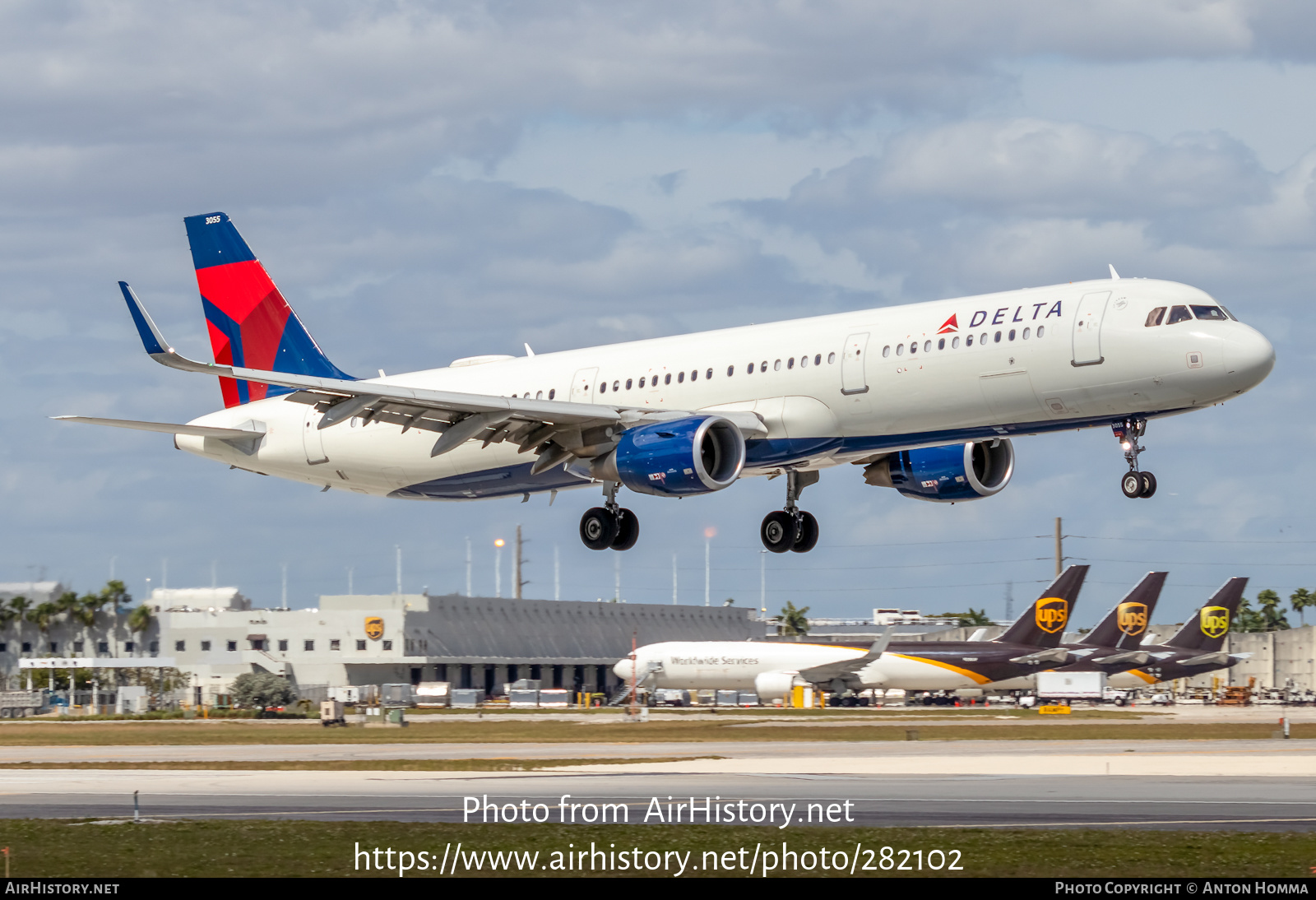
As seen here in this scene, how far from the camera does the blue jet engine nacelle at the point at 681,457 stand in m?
41.3

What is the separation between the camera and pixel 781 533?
48375mm

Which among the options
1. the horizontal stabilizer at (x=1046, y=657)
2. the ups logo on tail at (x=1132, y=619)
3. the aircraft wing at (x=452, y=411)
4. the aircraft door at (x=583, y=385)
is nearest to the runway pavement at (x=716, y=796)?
the aircraft wing at (x=452, y=411)

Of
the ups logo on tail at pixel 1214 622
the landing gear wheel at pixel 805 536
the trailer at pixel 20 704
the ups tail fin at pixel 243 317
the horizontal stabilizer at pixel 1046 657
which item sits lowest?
the trailer at pixel 20 704

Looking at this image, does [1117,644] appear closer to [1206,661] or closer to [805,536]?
[1206,661]

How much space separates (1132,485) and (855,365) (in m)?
7.29

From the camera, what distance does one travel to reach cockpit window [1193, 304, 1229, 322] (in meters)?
37.5

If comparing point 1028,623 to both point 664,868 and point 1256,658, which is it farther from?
point 664,868

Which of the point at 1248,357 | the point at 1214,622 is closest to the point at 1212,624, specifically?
the point at 1214,622

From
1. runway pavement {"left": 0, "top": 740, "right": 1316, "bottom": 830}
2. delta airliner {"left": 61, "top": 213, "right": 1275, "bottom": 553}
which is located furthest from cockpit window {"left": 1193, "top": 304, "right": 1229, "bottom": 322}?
runway pavement {"left": 0, "top": 740, "right": 1316, "bottom": 830}

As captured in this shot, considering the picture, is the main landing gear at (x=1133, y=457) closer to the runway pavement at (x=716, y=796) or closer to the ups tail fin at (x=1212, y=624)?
the runway pavement at (x=716, y=796)

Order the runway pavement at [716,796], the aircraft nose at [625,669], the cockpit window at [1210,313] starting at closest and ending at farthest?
the runway pavement at [716,796] → the cockpit window at [1210,313] → the aircraft nose at [625,669]

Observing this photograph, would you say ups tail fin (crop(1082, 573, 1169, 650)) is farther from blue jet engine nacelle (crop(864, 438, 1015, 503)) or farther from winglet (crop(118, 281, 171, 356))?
winglet (crop(118, 281, 171, 356))

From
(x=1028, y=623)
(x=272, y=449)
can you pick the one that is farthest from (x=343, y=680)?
(x=272, y=449)

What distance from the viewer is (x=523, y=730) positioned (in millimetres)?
75312
